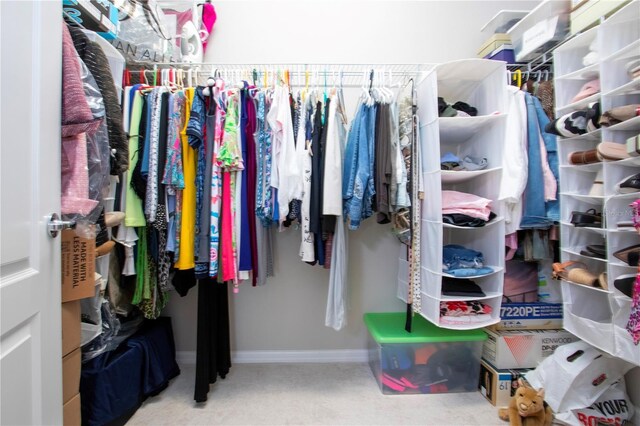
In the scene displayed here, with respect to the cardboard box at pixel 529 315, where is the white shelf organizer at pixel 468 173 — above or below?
above

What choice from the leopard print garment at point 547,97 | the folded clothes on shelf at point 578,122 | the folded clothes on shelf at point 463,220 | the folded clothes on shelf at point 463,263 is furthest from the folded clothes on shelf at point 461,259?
the leopard print garment at point 547,97

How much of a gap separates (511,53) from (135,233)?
240cm

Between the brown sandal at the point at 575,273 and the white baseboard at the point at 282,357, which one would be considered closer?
the brown sandal at the point at 575,273

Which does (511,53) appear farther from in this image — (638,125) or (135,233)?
(135,233)

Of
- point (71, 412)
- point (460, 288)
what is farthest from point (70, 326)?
point (460, 288)

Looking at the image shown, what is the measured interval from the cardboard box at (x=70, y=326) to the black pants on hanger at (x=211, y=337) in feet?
1.76

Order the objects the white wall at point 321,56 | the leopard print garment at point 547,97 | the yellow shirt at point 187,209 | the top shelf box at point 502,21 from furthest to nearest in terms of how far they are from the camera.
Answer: the white wall at point 321,56 → the top shelf box at point 502,21 → the leopard print garment at point 547,97 → the yellow shirt at point 187,209

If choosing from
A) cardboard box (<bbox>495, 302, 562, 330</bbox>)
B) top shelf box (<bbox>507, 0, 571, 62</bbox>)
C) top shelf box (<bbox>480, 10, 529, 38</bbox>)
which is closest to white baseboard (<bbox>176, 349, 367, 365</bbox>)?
Answer: cardboard box (<bbox>495, 302, 562, 330</bbox>)

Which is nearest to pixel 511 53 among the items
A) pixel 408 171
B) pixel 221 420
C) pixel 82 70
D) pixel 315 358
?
pixel 408 171

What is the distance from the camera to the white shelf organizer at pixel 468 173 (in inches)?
57.4

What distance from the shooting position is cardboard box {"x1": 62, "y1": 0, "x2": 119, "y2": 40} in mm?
1113

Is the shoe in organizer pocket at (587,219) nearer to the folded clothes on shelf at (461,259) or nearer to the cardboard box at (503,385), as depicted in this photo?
the folded clothes on shelf at (461,259)

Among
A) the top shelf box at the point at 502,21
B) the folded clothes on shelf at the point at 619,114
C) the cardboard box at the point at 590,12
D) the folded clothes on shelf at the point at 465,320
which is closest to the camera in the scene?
the folded clothes on shelf at the point at 619,114

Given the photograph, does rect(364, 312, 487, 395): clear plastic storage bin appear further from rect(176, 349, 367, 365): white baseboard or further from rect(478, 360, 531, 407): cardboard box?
rect(176, 349, 367, 365): white baseboard
